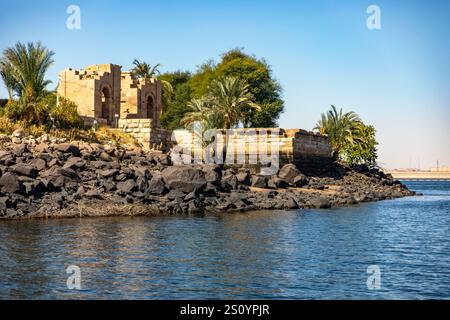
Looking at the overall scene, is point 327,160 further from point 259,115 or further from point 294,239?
point 294,239

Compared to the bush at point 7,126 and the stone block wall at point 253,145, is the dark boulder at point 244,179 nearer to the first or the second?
the stone block wall at point 253,145

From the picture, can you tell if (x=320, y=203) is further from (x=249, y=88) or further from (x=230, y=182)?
(x=249, y=88)

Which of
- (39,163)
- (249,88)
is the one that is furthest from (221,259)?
(249,88)

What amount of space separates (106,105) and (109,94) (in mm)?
868

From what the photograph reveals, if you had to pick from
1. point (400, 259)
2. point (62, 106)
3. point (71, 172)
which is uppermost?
point (62, 106)

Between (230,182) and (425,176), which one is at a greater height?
(230,182)

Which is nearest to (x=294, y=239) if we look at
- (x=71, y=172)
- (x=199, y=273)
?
(x=199, y=273)

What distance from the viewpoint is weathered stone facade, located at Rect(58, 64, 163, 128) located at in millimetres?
44084

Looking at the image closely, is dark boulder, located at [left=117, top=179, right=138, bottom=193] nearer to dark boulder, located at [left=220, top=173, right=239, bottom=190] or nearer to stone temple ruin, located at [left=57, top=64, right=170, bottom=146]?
dark boulder, located at [left=220, top=173, right=239, bottom=190]

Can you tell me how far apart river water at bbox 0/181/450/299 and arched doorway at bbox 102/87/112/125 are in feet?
66.7

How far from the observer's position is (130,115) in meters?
47.9

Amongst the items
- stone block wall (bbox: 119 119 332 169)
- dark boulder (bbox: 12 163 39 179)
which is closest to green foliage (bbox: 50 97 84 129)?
stone block wall (bbox: 119 119 332 169)

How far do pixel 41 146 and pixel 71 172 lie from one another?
13.2 feet
